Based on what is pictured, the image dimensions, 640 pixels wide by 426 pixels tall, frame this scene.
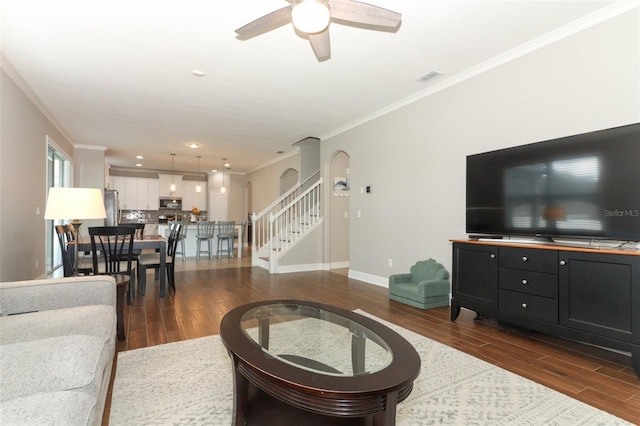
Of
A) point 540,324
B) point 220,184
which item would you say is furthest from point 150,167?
point 540,324

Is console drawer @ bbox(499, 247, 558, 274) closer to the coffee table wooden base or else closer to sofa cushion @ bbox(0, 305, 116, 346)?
sofa cushion @ bbox(0, 305, 116, 346)

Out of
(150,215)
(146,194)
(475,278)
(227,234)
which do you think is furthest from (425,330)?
(150,215)

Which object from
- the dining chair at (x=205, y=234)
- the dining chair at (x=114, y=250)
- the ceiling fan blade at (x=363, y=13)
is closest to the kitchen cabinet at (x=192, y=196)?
the dining chair at (x=205, y=234)

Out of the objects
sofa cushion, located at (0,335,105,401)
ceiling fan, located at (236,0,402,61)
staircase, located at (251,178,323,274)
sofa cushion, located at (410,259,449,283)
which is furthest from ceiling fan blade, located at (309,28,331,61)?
staircase, located at (251,178,323,274)

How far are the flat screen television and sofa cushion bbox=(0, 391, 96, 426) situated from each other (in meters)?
3.31

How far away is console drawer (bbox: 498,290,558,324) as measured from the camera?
2.65 m

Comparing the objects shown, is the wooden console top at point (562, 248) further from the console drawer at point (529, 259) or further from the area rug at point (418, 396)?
the area rug at point (418, 396)

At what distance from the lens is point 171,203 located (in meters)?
11.8

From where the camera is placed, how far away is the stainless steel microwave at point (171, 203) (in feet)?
38.3

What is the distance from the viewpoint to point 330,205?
22.5 feet

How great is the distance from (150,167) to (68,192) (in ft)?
31.5

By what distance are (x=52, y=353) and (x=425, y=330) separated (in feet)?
9.38

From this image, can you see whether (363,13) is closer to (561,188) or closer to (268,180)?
(561,188)

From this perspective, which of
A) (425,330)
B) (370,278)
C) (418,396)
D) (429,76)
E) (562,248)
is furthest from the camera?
(370,278)
